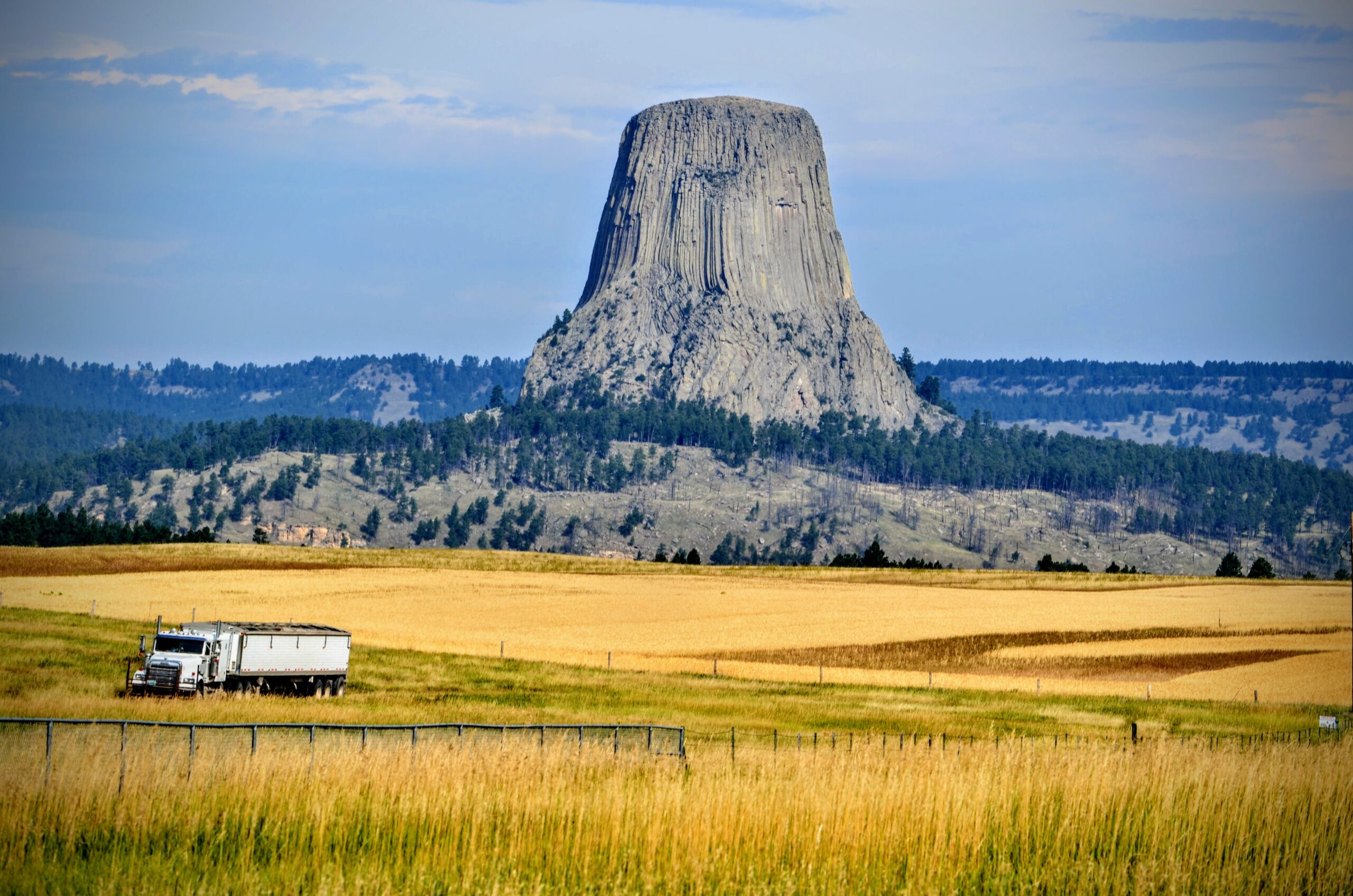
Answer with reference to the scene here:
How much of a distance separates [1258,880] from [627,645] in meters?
57.1

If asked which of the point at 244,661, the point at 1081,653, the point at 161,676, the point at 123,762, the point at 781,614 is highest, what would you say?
the point at 123,762

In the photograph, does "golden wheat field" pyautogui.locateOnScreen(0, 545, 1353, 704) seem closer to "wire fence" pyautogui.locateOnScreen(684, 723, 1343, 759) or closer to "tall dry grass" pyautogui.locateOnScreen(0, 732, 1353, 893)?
"wire fence" pyautogui.locateOnScreen(684, 723, 1343, 759)

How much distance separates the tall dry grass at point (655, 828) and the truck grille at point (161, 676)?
22074 millimetres

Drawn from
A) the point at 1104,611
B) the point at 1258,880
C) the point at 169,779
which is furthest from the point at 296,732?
the point at 1104,611

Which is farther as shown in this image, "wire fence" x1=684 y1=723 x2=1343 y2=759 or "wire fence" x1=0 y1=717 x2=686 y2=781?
"wire fence" x1=684 y1=723 x2=1343 y2=759

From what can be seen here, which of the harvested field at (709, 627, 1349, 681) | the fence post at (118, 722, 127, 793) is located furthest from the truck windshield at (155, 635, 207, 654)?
the harvested field at (709, 627, 1349, 681)

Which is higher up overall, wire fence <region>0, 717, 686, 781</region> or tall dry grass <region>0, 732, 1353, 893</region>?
tall dry grass <region>0, 732, 1353, 893</region>

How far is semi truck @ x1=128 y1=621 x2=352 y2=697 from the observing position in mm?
41875

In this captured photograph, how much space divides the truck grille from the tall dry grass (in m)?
22.1

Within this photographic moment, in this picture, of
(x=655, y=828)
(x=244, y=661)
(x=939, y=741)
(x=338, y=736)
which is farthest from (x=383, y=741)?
(x=244, y=661)

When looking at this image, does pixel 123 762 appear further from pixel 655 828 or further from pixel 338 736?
pixel 655 828

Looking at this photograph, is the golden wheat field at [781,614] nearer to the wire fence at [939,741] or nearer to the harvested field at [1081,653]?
the harvested field at [1081,653]

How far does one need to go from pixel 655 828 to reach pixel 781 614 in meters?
72.1

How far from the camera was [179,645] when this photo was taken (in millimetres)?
42969
